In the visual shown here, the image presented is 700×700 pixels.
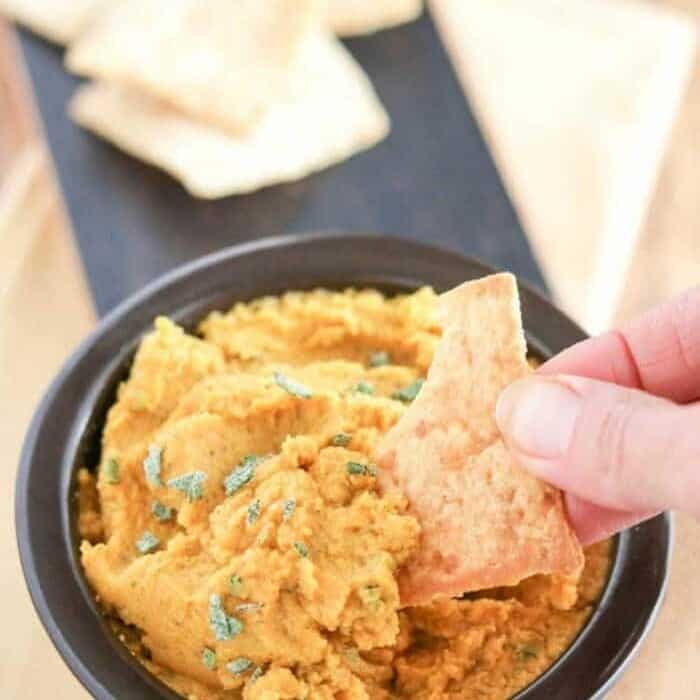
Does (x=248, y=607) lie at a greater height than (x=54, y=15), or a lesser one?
lesser

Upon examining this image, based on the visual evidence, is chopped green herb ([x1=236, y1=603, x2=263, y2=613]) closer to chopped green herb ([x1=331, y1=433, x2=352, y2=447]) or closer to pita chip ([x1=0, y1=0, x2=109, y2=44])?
chopped green herb ([x1=331, y1=433, x2=352, y2=447])

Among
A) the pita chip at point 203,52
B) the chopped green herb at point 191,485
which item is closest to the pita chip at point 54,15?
the pita chip at point 203,52

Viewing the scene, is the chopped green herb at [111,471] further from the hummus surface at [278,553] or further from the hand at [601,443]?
the hand at [601,443]

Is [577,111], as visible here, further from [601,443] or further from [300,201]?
[601,443]

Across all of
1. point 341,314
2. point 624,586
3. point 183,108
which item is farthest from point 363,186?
point 624,586

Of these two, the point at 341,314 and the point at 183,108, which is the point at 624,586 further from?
the point at 183,108

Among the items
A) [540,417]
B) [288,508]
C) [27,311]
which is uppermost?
[540,417]

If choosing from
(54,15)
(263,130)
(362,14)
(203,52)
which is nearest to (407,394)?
(263,130)
